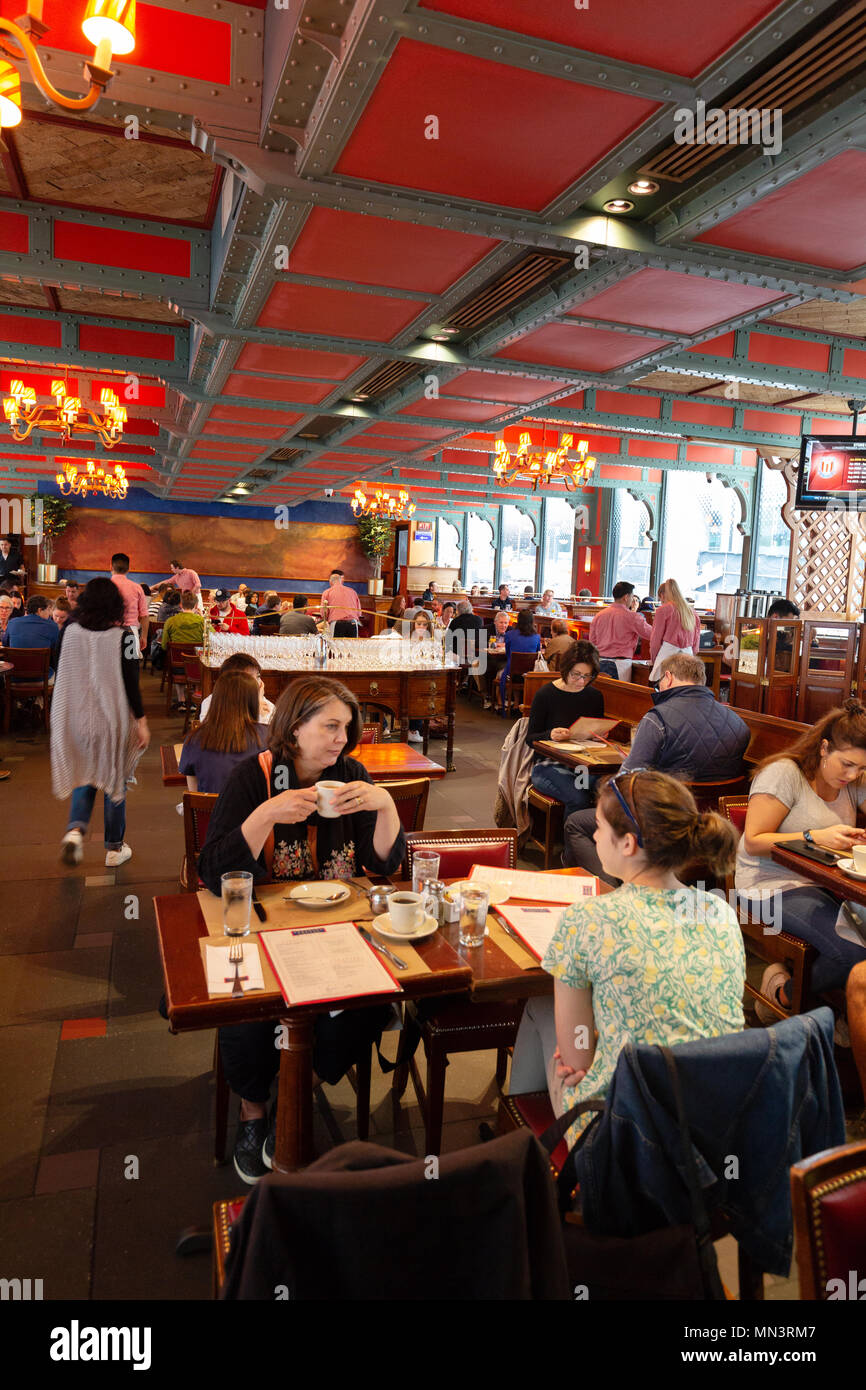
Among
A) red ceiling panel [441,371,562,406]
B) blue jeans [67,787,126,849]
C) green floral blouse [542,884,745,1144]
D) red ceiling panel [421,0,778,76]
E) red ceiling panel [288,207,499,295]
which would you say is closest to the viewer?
green floral blouse [542,884,745,1144]

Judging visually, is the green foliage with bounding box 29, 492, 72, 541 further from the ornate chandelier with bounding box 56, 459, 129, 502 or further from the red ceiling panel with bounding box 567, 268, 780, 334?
the red ceiling panel with bounding box 567, 268, 780, 334

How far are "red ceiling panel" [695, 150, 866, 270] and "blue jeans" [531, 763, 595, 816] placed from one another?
8.50 feet

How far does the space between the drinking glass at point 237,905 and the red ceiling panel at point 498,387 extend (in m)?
5.34

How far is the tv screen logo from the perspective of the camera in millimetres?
7820

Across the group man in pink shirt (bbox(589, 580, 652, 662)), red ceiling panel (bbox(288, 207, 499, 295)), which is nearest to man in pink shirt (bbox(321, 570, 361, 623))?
man in pink shirt (bbox(589, 580, 652, 662))

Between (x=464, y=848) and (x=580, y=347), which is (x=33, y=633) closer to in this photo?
(x=580, y=347)

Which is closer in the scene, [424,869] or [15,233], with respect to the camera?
[424,869]

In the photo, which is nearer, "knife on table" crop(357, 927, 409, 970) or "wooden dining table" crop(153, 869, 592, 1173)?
"wooden dining table" crop(153, 869, 592, 1173)

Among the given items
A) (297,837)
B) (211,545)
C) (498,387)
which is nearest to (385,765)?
(297,837)

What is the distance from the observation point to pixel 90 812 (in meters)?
4.65

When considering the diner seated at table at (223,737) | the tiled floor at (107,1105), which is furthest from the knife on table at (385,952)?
the diner seated at table at (223,737)

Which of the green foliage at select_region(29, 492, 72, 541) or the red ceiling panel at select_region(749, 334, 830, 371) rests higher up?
the red ceiling panel at select_region(749, 334, 830, 371)

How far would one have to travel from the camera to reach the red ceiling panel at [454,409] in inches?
301

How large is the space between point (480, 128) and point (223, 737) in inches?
92.2
